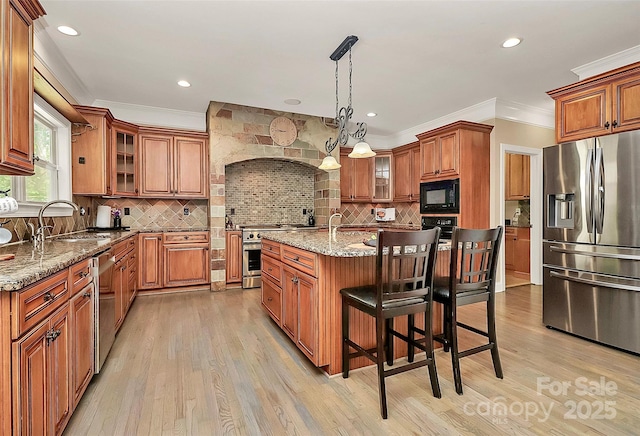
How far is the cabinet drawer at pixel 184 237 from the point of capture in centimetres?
459

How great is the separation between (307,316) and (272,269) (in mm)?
922

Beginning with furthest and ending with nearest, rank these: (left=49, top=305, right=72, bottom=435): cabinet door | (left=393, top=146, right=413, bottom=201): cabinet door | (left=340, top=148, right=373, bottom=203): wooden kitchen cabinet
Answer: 1. (left=340, top=148, right=373, bottom=203): wooden kitchen cabinet
2. (left=393, top=146, right=413, bottom=201): cabinet door
3. (left=49, top=305, right=72, bottom=435): cabinet door

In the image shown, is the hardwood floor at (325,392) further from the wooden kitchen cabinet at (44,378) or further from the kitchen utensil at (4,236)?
the kitchen utensil at (4,236)

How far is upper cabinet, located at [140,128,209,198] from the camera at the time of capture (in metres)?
4.65

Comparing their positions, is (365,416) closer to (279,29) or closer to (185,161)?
(279,29)

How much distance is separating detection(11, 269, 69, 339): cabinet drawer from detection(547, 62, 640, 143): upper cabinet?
13.5 ft

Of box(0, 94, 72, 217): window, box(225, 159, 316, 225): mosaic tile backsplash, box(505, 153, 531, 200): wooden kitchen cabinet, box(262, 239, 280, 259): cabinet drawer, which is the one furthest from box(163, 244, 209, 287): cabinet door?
box(505, 153, 531, 200): wooden kitchen cabinet

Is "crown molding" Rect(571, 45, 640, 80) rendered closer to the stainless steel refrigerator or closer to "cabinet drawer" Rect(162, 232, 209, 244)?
the stainless steel refrigerator

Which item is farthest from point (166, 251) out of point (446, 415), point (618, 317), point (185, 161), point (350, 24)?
point (618, 317)

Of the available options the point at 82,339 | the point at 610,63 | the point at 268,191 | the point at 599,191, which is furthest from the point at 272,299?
the point at 610,63

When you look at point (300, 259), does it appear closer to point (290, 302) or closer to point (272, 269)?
point (290, 302)

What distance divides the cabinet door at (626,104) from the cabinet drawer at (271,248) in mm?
3128

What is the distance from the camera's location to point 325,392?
206 cm

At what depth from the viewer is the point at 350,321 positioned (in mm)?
2326
